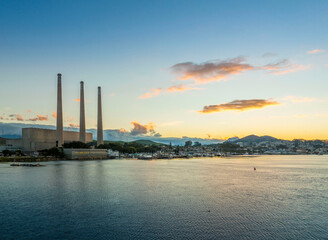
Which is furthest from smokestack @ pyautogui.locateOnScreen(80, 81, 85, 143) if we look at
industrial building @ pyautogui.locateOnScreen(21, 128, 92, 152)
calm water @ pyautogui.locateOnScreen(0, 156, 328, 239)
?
calm water @ pyautogui.locateOnScreen(0, 156, 328, 239)

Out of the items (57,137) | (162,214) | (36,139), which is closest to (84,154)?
(57,137)

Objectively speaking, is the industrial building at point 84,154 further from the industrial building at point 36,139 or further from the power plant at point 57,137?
the industrial building at point 36,139

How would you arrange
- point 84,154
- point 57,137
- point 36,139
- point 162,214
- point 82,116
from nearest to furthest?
point 162,214 → point 36,139 → point 57,137 → point 84,154 → point 82,116

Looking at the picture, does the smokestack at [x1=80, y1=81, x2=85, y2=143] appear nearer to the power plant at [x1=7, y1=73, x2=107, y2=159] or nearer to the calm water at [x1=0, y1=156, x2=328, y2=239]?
the power plant at [x1=7, y1=73, x2=107, y2=159]

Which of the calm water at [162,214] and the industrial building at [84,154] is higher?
the industrial building at [84,154]

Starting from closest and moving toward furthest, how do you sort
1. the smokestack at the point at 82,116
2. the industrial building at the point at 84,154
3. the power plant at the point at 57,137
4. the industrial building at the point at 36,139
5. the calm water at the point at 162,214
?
the calm water at the point at 162,214 → the power plant at the point at 57,137 → the industrial building at the point at 36,139 → the industrial building at the point at 84,154 → the smokestack at the point at 82,116

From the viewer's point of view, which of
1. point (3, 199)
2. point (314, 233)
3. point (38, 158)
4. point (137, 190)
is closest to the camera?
point (314, 233)

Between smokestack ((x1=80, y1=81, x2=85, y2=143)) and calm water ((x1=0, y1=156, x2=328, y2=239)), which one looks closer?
calm water ((x1=0, y1=156, x2=328, y2=239))

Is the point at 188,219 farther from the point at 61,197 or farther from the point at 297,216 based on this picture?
the point at 61,197

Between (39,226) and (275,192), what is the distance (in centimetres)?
3166

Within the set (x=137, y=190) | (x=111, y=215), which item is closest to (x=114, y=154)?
(x=137, y=190)

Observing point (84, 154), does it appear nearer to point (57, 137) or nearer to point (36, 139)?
point (57, 137)

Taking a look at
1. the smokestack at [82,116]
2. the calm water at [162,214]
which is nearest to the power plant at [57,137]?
the smokestack at [82,116]

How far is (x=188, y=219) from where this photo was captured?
24.9m
